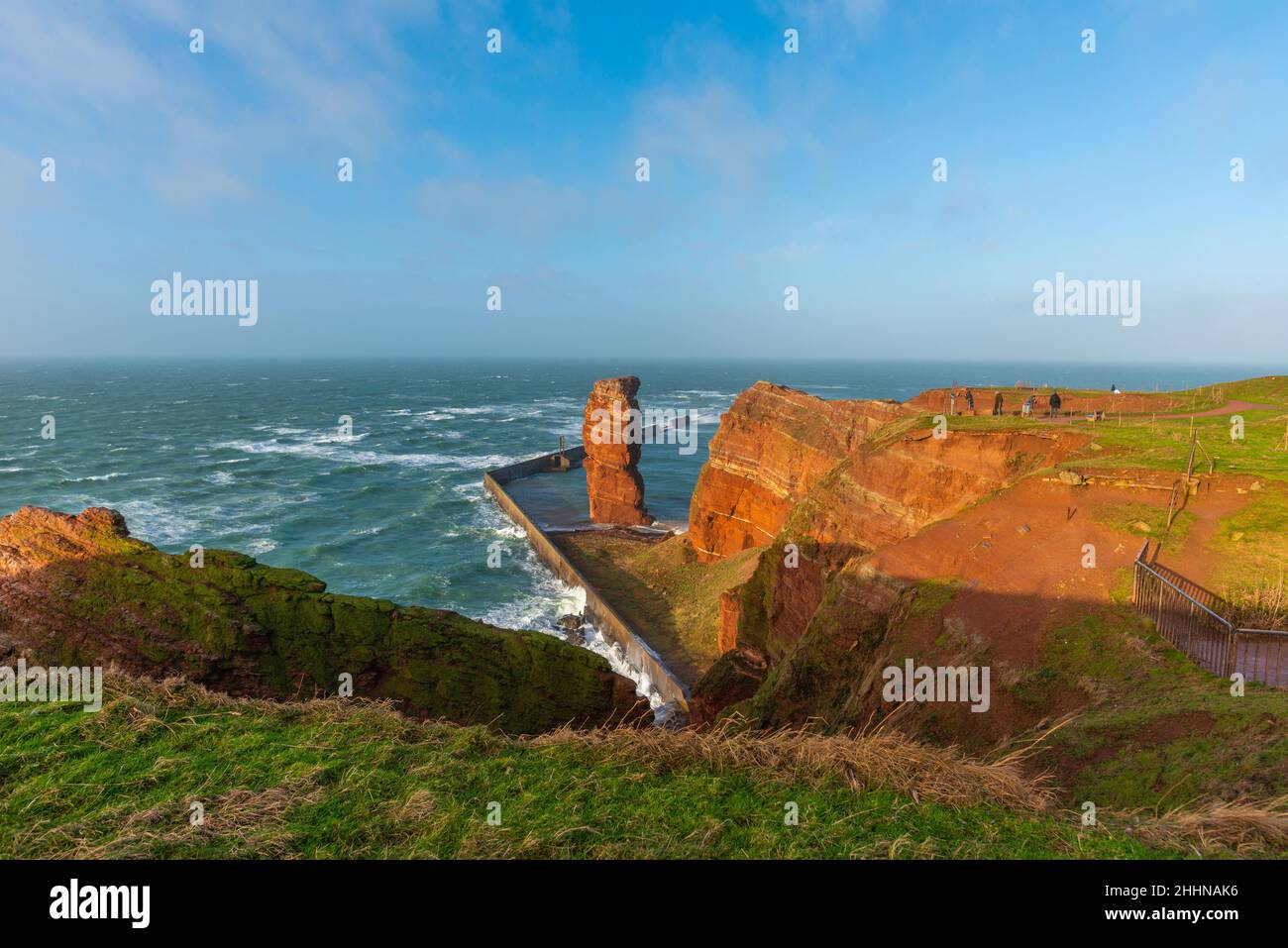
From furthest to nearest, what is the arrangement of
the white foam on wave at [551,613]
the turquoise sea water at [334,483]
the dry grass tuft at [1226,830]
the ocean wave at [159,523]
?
the ocean wave at [159,523] < the turquoise sea water at [334,483] < the white foam on wave at [551,613] < the dry grass tuft at [1226,830]

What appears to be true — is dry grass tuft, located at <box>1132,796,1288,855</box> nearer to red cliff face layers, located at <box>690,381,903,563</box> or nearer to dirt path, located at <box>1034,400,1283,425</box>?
dirt path, located at <box>1034,400,1283,425</box>

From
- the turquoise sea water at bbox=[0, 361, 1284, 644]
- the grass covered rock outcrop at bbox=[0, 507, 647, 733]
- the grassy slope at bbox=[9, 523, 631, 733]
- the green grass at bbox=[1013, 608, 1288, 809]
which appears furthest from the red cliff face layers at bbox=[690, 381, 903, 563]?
the grassy slope at bbox=[9, 523, 631, 733]

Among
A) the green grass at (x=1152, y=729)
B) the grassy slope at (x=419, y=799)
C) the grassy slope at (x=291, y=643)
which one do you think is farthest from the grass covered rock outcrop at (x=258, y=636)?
the green grass at (x=1152, y=729)

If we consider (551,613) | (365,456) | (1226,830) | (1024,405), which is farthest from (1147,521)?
(365,456)

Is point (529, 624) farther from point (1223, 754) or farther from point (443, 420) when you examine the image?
point (443, 420)

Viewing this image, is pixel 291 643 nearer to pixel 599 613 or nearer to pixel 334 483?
pixel 599 613

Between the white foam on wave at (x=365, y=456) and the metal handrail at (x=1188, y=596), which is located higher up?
the white foam on wave at (x=365, y=456)

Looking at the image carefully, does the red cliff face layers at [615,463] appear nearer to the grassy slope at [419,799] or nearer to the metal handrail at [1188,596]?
the metal handrail at [1188,596]
